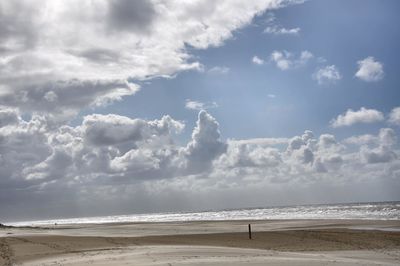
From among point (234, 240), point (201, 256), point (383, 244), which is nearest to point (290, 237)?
point (234, 240)

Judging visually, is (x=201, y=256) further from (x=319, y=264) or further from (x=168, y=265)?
(x=319, y=264)

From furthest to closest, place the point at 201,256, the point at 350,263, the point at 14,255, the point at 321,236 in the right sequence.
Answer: the point at 321,236 → the point at 14,255 → the point at 201,256 → the point at 350,263

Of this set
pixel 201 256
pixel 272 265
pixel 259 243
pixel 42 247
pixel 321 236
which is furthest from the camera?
pixel 321 236

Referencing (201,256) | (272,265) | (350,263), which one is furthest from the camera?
(201,256)

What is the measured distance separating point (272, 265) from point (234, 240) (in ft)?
59.4

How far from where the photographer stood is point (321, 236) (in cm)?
3888

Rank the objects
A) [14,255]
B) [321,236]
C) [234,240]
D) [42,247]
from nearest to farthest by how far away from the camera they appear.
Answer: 1. [14,255]
2. [42,247]
3. [234,240]
4. [321,236]

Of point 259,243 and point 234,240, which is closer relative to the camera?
point 259,243

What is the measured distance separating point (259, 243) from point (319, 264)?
50.1 feet

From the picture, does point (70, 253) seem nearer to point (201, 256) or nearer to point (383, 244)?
point (201, 256)

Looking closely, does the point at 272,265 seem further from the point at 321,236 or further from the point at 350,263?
the point at 321,236

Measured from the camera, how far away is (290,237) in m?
38.5

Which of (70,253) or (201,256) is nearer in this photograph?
(201,256)

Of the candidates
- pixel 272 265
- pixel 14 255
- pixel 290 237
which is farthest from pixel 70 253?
pixel 290 237
